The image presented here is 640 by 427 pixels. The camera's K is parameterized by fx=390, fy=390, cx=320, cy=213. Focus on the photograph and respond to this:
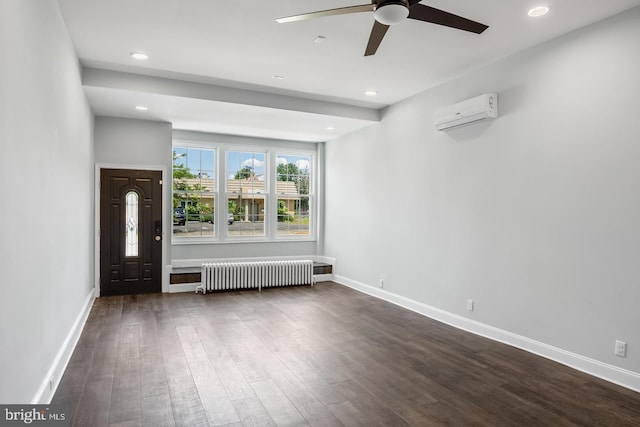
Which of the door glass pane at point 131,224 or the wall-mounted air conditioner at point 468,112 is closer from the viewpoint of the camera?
the wall-mounted air conditioner at point 468,112

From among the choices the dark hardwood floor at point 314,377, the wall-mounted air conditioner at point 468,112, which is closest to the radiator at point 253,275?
the dark hardwood floor at point 314,377

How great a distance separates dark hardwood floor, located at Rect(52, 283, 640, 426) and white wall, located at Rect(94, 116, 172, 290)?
2.04 metres

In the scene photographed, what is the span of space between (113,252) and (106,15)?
3764 mm

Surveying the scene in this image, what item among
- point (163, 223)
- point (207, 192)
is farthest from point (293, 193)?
point (163, 223)

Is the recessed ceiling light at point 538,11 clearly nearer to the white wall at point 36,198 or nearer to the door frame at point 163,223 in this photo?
the white wall at point 36,198

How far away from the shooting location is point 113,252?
5.98 metres

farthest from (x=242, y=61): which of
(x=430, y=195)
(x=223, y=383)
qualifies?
A: (x=223, y=383)

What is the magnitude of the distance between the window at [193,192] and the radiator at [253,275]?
2.93 feet

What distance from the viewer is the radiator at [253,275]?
6.44 meters

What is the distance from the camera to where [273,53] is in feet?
13.4

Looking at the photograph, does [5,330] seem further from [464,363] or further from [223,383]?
[464,363]

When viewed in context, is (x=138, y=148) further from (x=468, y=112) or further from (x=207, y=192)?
(x=468, y=112)

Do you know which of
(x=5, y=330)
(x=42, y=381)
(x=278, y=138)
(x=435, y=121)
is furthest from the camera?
(x=278, y=138)

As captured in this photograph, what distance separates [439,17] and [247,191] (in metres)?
5.54
